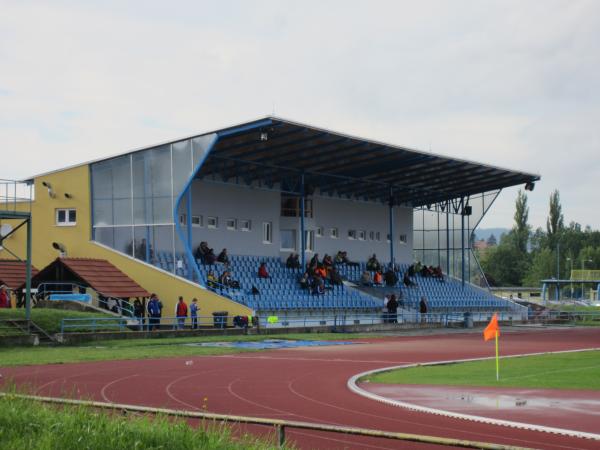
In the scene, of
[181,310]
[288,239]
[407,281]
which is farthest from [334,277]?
[181,310]

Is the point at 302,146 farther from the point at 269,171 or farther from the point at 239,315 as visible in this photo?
the point at 239,315

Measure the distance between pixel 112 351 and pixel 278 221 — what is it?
2611cm

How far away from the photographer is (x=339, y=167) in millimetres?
50062

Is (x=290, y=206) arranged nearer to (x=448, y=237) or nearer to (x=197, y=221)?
(x=197, y=221)

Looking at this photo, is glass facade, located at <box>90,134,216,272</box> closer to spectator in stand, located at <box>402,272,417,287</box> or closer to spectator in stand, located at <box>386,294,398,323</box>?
spectator in stand, located at <box>386,294,398,323</box>

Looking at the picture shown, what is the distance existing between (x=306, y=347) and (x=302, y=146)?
15.2m

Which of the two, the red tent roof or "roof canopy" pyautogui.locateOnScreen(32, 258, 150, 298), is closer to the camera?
"roof canopy" pyautogui.locateOnScreen(32, 258, 150, 298)

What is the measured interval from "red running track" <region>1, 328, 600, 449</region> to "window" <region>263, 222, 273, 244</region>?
2117 centimetres

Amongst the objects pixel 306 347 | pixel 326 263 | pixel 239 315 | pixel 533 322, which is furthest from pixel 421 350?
pixel 533 322

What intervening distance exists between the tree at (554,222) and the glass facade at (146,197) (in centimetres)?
9771

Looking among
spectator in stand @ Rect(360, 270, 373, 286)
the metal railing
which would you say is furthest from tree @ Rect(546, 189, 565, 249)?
the metal railing

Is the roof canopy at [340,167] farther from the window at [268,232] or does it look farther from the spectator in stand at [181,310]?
the spectator in stand at [181,310]

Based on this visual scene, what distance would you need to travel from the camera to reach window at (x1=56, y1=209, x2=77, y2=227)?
144ft

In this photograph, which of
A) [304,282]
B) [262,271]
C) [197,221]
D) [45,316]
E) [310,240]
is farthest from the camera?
[310,240]
